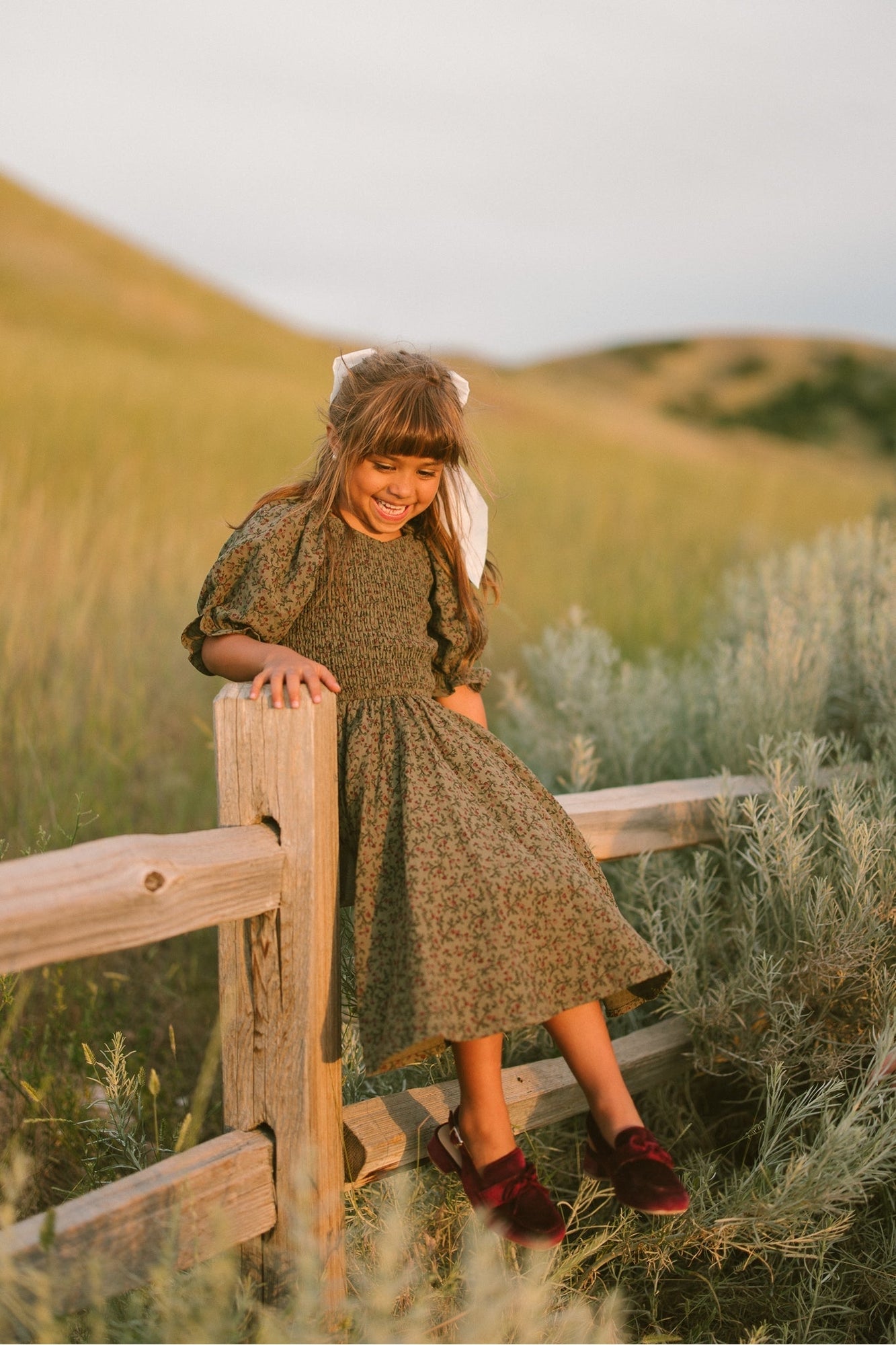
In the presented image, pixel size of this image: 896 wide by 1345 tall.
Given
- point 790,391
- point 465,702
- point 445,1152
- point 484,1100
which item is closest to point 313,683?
point 465,702

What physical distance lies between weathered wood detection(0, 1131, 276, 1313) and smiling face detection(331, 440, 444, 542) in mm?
1201

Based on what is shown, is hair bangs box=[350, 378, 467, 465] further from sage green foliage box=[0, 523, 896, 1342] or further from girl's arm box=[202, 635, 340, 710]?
sage green foliage box=[0, 523, 896, 1342]

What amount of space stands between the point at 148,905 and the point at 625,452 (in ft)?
45.1

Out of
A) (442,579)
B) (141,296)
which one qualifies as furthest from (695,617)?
(141,296)

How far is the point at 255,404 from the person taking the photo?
10367mm

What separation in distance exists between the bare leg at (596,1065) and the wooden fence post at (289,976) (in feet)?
1.40

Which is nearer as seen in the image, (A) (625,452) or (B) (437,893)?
(B) (437,893)

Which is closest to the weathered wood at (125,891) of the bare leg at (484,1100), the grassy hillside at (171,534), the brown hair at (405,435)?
the bare leg at (484,1100)

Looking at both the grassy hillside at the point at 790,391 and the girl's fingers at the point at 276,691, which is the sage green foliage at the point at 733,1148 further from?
the grassy hillside at the point at 790,391

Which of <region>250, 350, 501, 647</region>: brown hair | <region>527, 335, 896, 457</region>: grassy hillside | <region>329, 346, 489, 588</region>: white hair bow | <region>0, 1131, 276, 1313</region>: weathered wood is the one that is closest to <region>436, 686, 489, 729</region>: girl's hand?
<region>250, 350, 501, 647</region>: brown hair

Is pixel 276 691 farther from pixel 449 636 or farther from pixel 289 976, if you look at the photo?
pixel 449 636

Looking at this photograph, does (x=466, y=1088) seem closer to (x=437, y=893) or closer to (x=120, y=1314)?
(x=437, y=893)

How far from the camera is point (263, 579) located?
6.28ft

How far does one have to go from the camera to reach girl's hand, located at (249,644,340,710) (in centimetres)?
157
